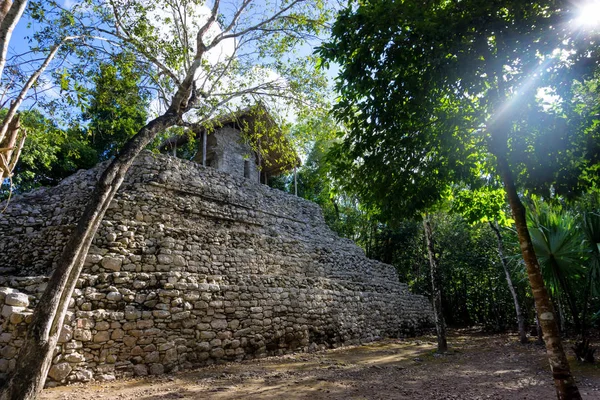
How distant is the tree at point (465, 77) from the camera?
4363 millimetres

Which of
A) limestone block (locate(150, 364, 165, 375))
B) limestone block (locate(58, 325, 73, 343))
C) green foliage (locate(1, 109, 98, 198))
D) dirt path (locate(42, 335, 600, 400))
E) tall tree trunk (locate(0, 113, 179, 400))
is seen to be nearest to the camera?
tall tree trunk (locate(0, 113, 179, 400))

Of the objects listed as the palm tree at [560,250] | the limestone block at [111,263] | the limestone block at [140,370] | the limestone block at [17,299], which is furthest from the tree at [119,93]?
the palm tree at [560,250]

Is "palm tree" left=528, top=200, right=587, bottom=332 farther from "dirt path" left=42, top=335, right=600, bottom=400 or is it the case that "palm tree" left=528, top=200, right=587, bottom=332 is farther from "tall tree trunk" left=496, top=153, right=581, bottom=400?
"tall tree trunk" left=496, top=153, right=581, bottom=400

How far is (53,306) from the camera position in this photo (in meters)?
4.60

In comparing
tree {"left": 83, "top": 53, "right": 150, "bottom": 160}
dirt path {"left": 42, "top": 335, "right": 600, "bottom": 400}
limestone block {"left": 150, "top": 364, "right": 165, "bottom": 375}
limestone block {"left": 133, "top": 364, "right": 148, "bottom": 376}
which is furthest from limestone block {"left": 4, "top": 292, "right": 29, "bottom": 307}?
tree {"left": 83, "top": 53, "right": 150, "bottom": 160}

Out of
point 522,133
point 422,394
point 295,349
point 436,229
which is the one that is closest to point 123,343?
point 295,349

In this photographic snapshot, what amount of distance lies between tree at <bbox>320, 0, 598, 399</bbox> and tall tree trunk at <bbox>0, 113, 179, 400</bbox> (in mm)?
4068

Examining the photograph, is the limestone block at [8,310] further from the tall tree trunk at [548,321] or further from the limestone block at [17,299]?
the tall tree trunk at [548,321]

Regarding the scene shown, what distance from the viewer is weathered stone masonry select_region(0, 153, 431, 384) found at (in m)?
6.29

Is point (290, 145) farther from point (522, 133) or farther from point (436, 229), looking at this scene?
point (436, 229)

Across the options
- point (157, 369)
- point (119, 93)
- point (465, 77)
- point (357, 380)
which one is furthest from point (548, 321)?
point (119, 93)

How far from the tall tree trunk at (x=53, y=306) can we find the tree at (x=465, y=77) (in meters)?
4.07

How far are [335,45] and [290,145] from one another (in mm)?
4859

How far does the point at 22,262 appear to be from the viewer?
316 inches
